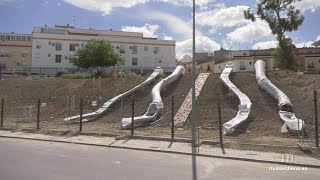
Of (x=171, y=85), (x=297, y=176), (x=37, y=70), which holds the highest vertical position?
(x=37, y=70)

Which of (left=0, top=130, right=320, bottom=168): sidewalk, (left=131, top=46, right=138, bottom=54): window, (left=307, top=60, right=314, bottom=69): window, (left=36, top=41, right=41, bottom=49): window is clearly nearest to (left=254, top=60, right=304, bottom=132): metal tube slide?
(left=0, top=130, right=320, bottom=168): sidewalk

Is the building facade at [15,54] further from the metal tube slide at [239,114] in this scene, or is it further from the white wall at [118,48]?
the metal tube slide at [239,114]

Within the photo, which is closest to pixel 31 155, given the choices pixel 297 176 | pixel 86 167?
pixel 86 167

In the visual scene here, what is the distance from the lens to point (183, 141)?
51.2 ft

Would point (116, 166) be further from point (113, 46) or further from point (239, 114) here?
point (113, 46)

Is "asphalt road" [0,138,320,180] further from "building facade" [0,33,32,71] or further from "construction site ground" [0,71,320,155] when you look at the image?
"building facade" [0,33,32,71]

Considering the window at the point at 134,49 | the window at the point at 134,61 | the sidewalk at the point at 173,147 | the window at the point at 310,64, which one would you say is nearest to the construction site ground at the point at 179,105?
the sidewalk at the point at 173,147

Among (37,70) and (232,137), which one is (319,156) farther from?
(37,70)

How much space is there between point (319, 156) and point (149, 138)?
23.4 feet

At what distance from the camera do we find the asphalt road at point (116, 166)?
9578 millimetres

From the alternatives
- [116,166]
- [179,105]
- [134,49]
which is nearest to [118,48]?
[134,49]

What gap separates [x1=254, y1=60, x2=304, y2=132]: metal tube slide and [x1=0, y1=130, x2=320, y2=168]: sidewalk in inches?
85.6

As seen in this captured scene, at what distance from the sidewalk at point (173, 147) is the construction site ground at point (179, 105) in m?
0.86

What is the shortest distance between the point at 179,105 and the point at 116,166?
1436 centimetres
